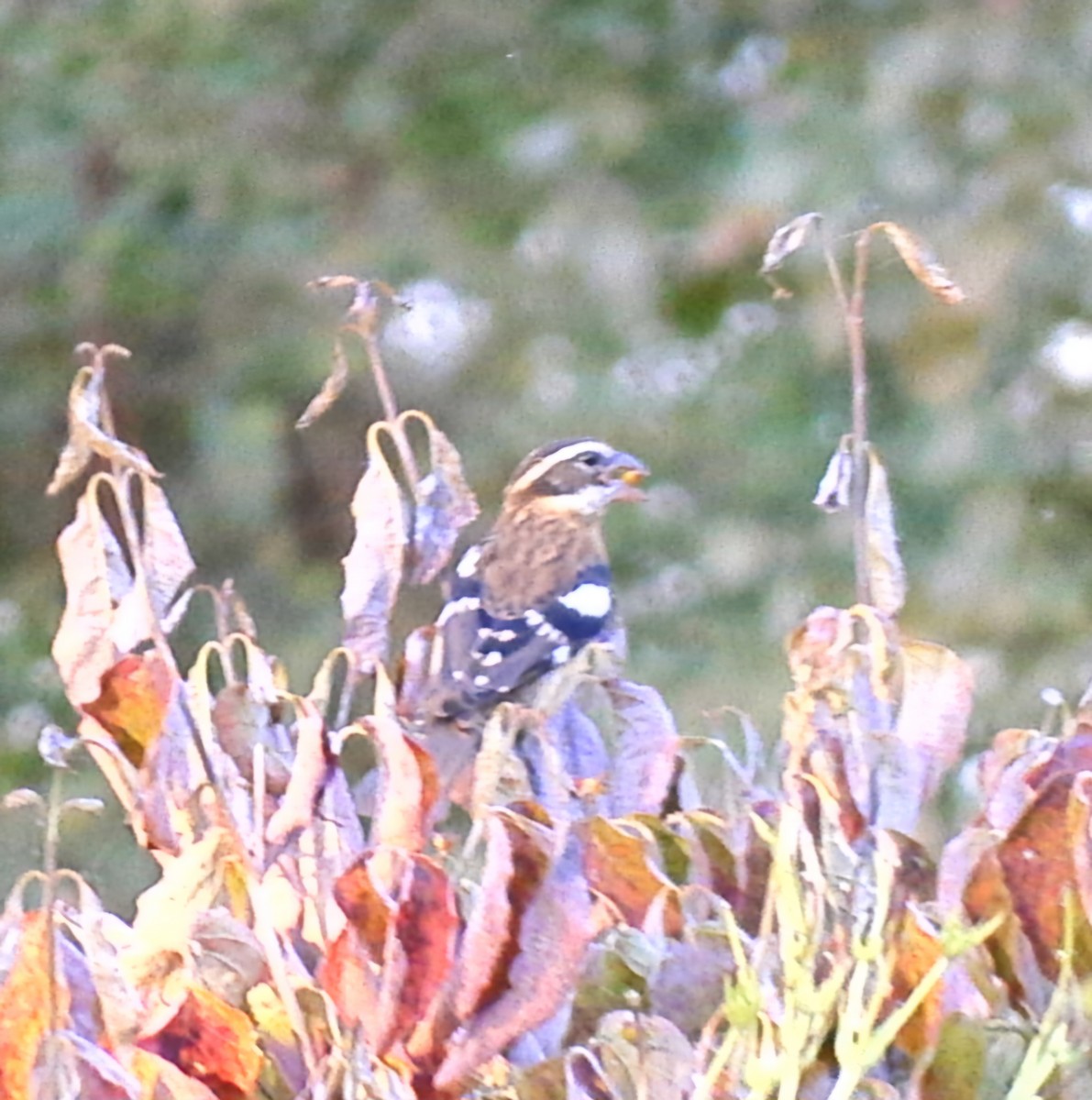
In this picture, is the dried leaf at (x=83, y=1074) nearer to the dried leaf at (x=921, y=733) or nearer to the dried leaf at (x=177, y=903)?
the dried leaf at (x=177, y=903)

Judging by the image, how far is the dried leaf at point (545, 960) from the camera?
107 cm

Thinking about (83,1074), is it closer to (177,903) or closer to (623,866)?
(177,903)

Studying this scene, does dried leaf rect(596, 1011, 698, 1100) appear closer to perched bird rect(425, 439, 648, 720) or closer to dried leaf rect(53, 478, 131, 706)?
dried leaf rect(53, 478, 131, 706)

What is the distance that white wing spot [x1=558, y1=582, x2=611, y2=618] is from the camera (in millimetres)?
2801

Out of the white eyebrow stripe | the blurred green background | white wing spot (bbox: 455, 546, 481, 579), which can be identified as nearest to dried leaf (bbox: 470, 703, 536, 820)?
white wing spot (bbox: 455, 546, 481, 579)

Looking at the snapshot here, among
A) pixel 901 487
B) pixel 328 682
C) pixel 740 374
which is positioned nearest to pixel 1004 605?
pixel 901 487

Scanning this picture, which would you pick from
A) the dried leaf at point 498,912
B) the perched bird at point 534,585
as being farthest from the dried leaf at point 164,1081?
the perched bird at point 534,585

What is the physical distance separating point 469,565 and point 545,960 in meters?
1.93

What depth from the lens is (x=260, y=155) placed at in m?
4.25

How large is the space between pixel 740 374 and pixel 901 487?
387mm

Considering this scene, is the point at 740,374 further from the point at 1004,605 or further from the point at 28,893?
the point at 28,893

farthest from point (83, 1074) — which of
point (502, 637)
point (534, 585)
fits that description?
point (534, 585)

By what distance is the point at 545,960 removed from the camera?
1074 millimetres

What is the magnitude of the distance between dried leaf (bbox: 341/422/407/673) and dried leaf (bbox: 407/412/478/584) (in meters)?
0.10
